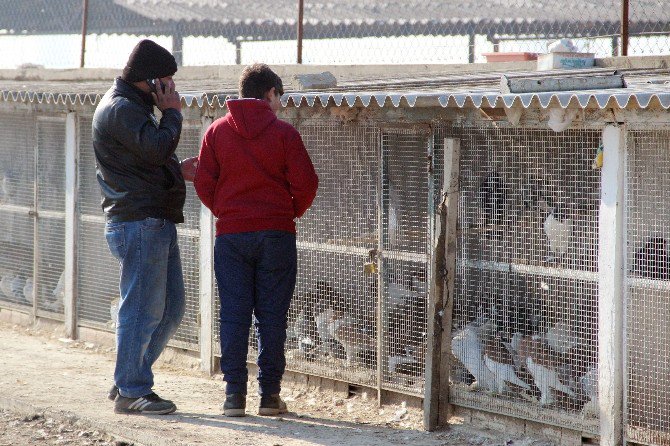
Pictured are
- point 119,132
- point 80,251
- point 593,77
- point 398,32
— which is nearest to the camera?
point 593,77

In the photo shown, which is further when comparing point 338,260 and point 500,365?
point 338,260

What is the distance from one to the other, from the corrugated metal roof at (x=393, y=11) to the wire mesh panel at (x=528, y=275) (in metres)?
4.80

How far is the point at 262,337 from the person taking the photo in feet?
19.9

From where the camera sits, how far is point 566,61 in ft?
25.7

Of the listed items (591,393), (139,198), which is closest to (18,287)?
(139,198)

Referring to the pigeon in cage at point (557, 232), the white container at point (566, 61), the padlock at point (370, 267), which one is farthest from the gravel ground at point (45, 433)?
the white container at point (566, 61)

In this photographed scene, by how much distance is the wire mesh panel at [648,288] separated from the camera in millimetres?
5387

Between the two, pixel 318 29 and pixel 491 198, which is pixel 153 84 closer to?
pixel 491 198

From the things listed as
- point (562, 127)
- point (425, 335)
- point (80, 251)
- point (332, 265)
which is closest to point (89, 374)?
point (80, 251)

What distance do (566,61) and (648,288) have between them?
2858 mm

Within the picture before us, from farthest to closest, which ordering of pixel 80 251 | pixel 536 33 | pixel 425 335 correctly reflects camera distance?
pixel 536 33 < pixel 80 251 < pixel 425 335

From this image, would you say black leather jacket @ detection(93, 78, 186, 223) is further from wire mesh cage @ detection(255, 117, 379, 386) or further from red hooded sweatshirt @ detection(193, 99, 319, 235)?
wire mesh cage @ detection(255, 117, 379, 386)

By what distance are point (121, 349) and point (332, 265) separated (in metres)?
1.60

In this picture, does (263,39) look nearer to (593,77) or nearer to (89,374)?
(89,374)
